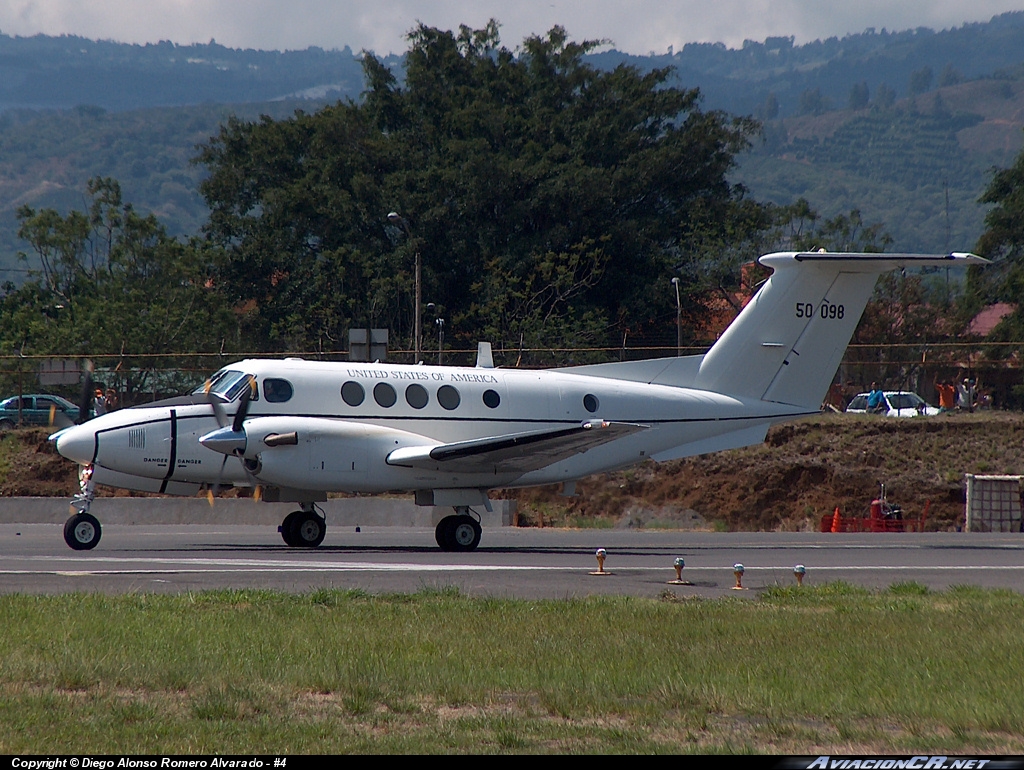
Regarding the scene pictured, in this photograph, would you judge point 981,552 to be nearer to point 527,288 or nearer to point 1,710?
point 1,710

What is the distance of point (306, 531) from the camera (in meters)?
21.6

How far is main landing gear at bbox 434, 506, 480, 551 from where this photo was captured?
70.0 ft

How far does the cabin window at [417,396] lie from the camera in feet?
71.3

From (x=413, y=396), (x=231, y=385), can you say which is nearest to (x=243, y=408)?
(x=231, y=385)

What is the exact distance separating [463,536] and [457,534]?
0.12 m

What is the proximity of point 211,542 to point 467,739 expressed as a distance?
1655 centimetres

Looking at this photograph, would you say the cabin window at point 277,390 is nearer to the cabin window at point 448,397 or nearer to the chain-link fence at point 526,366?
the cabin window at point 448,397

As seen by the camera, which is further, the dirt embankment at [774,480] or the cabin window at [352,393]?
the dirt embankment at [774,480]

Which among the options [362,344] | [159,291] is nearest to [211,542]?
[362,344]

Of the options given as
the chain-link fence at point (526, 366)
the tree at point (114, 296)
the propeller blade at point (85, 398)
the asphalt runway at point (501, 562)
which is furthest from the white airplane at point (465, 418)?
the tree at point (114, 296)

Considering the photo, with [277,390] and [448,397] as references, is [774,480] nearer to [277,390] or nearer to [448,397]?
[448,397]

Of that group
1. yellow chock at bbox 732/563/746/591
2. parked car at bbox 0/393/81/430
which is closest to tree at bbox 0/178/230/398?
parked car at bbox 0/393/81/430

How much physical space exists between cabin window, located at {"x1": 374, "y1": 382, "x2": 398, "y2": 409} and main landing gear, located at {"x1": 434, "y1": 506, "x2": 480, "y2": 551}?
2.44m

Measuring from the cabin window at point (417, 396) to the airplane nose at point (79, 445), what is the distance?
5709mm
